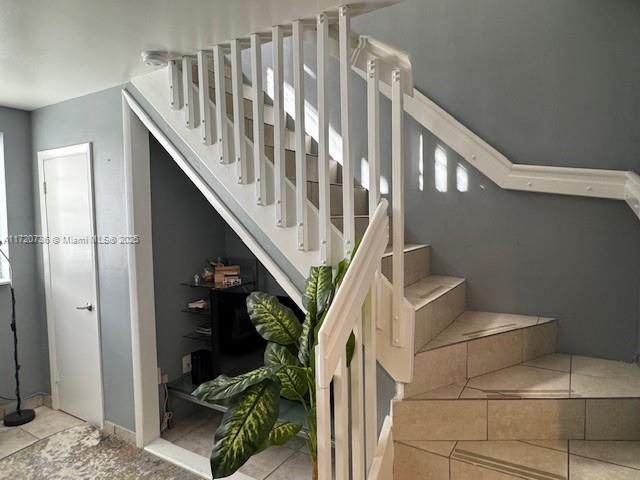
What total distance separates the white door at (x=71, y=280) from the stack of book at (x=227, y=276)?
2.94 ft

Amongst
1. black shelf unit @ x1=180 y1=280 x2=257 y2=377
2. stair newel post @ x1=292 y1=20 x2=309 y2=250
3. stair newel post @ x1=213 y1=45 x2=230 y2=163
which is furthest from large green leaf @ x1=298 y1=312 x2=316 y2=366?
black shelf unit @ x1=180 y1=280 x2=257 y2=377

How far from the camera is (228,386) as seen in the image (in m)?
1.36

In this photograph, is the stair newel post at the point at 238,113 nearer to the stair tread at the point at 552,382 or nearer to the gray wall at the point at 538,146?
the gray wall at the point at 538,146

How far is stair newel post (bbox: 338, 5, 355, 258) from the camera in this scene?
1.56 m

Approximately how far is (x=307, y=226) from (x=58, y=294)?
2.66 meters

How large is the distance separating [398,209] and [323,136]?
435 millimetres

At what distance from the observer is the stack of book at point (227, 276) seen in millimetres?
3066

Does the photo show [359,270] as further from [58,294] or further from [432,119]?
[58,294]

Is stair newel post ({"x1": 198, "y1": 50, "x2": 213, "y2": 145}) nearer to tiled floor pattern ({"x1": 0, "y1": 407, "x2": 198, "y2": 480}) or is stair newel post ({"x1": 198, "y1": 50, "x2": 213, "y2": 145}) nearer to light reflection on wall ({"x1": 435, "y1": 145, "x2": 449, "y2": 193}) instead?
light reflection on wall ({"x1": 435, "y1": 145, "x2": 449, "y2": 193})

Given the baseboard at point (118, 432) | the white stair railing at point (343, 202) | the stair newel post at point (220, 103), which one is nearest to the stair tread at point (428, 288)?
the white stair railing at point (343, 202)

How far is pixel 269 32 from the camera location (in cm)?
182

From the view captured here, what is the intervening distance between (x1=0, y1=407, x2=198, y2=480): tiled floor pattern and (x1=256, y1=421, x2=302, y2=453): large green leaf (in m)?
1.54

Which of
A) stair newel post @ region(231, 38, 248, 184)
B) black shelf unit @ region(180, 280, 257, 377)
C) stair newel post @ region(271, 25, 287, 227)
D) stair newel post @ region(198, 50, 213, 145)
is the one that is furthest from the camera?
black shelf unit @ region(180, 280, 257, 377)

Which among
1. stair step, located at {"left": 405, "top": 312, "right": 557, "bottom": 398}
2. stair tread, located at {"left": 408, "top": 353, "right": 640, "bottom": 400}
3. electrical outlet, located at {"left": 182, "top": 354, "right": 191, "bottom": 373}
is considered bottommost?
electrical outlet, located at {"left": 182, "top": 354, "right": 191, "bottom": 373}
